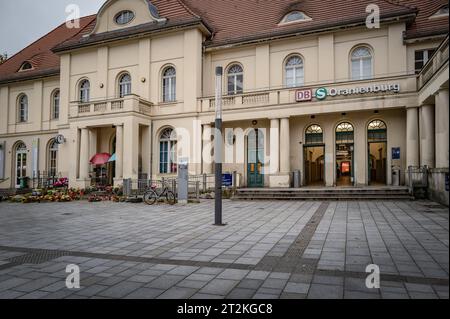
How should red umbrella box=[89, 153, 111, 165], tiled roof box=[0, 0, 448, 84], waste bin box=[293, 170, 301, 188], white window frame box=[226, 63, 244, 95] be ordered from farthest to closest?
white window frame box=[226, 63, 244, 95]
red umbrella box=[89, 153, 111, 165]
tiled roof box=[0, 0, 448, 84]
waste bin box=[293, 170, 301, 188]

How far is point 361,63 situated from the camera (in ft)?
64.8

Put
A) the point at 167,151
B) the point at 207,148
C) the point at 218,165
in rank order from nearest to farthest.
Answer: the point at 218,165, the point at 207,148, the point at 167,151

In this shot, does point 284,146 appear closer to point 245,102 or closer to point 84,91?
point 245,102

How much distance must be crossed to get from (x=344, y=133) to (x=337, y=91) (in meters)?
2.95

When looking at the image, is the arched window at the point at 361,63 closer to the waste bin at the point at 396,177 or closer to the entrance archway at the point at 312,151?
the entrance archway at the point at 312,151

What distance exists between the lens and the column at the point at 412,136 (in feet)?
55.0

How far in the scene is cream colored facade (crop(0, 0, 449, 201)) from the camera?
18016 mm

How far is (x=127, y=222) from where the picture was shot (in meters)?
10.4

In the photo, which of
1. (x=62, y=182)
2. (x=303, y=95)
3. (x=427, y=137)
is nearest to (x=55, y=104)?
(x=62, y=182)

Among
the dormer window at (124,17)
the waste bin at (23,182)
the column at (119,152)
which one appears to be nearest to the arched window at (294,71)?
the column at (119,152)

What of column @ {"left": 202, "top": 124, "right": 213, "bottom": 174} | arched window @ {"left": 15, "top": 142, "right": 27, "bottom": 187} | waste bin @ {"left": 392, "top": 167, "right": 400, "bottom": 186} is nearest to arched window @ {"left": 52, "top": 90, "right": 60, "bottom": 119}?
arched window @ {"left": 15, "top": 142, "right": 27, "bottom": 187}

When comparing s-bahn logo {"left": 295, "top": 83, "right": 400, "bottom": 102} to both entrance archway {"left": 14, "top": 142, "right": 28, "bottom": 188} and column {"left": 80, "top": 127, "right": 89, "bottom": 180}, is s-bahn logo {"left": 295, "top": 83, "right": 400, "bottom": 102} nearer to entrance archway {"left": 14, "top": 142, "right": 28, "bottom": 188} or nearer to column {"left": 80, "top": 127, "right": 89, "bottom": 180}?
column {"left": 80, "top": 127, "right": 89, "bottom": 180}

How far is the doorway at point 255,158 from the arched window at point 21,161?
20399mm

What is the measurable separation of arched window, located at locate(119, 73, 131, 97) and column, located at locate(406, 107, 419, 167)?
1806 cm
